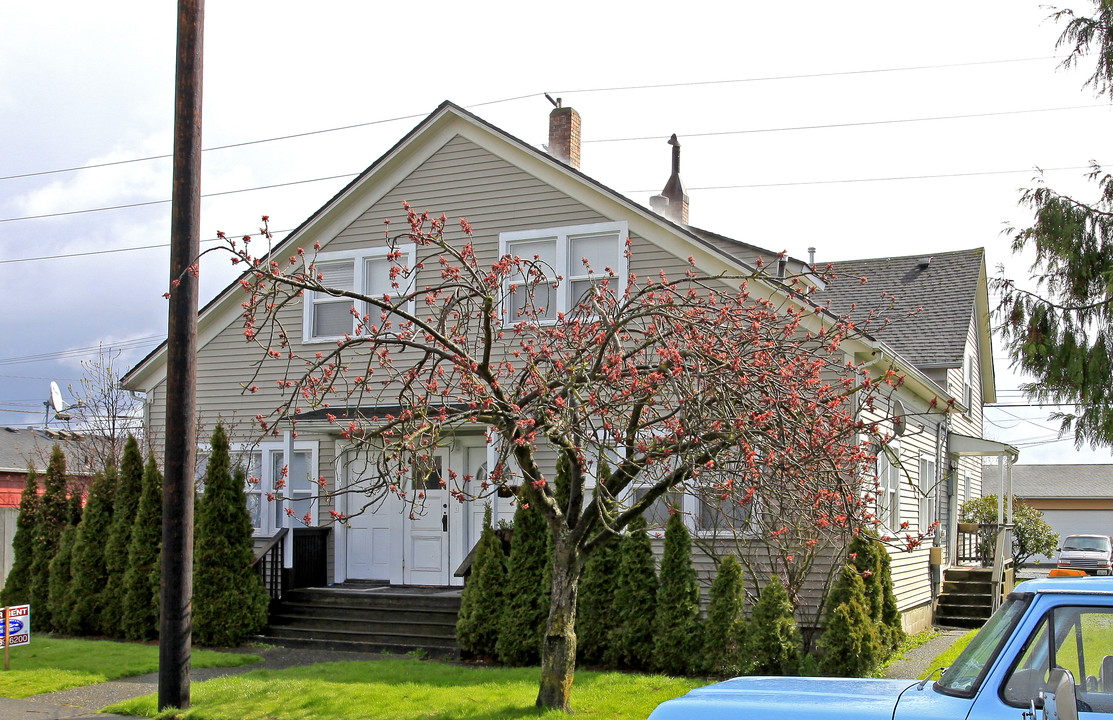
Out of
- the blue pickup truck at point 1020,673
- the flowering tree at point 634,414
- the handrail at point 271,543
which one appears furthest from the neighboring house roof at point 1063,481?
the blue pickup truck at point 1020,673

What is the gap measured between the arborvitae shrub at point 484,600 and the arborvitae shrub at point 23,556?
8083mm

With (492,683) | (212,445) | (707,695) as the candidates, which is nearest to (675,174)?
(212,445)

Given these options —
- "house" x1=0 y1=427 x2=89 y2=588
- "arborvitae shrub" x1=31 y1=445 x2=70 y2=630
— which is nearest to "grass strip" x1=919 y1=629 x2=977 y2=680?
"arborvitae shrub" x1=31 y1=445 x2=70 y2=630

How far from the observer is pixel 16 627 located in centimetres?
1205

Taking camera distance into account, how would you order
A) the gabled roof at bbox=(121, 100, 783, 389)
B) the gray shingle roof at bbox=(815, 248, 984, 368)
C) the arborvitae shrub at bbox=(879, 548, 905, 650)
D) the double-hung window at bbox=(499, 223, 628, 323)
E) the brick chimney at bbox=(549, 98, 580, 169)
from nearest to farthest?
the arborvitae shrub at bbox=(879, 548, 905, 650) → the gabled roof at bbox=(121, 100, 783, 389) → the double-hung window at bbox=(499, 223, 628, 323) → the brick chimney at bbox=(549, 98, 580, 169) → the gray shingle roof at bbox=(815, 248, 984, 368)

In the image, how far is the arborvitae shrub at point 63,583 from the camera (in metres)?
15.3

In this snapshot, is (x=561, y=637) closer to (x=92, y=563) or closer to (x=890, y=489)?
(x=890, y=489)

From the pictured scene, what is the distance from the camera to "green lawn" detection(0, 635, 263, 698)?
36.4ft

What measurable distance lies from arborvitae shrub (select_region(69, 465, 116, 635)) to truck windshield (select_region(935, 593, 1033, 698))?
13767 mm

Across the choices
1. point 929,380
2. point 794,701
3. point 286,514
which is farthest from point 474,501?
point 794,701

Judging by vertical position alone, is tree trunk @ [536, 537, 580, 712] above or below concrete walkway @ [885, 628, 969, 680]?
above

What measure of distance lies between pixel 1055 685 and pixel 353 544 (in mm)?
13346

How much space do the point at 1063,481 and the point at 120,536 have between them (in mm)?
44283

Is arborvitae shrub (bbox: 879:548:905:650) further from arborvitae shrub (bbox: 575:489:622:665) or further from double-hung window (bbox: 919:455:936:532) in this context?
double-hung window (bbox: 919:455:936:532)
